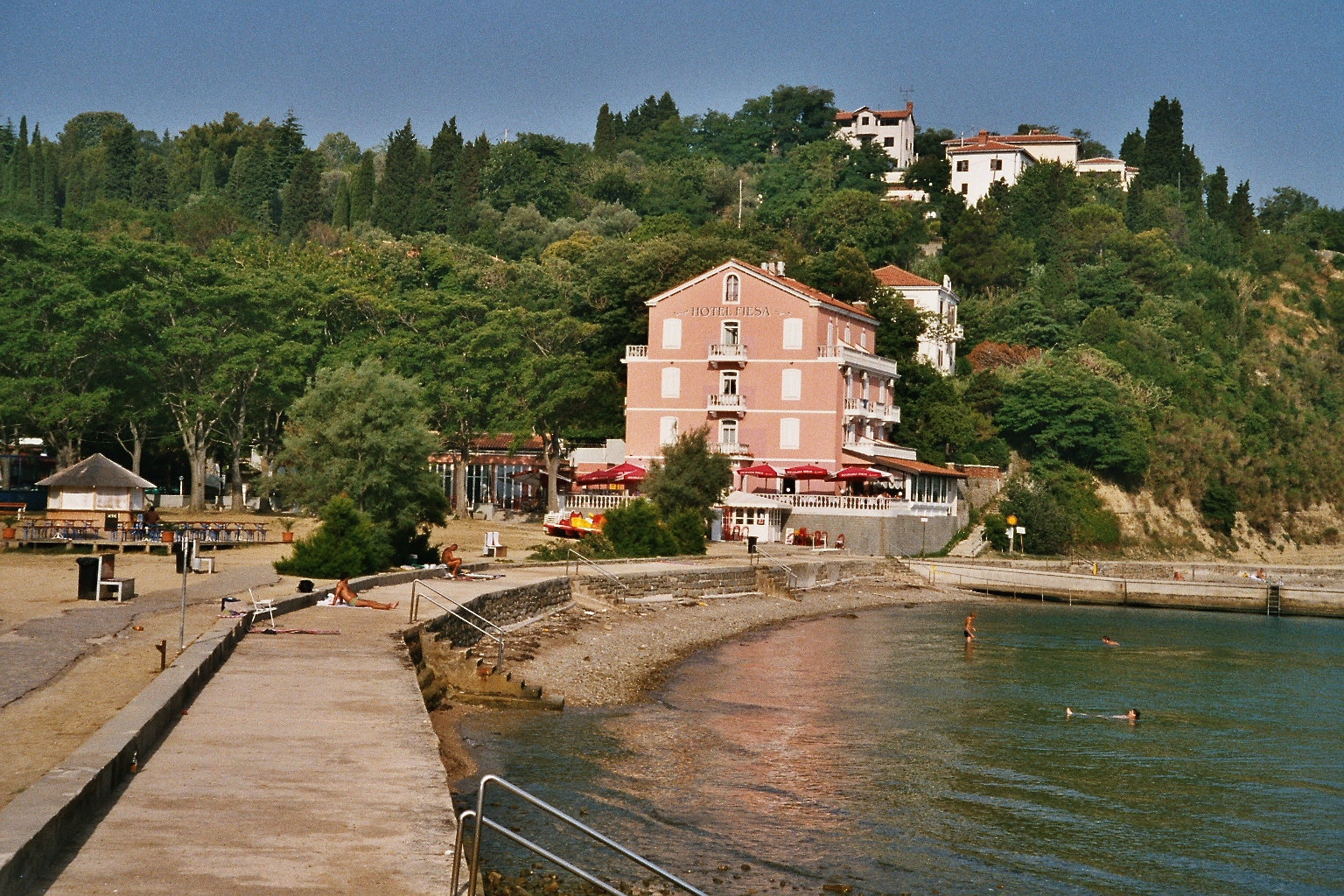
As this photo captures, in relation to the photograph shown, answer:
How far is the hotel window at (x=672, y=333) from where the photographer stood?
6575cm

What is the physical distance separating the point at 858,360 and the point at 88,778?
183 feet

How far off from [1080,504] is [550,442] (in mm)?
30169

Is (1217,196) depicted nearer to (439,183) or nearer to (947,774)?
(439,183)

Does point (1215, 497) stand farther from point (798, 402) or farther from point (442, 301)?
point (442, 301)

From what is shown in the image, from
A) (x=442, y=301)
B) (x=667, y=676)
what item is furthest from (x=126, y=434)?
(x=667, y=676)

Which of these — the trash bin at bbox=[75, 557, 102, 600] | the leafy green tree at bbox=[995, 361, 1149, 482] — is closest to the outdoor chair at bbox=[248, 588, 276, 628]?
the trash bin at bbox=[75, 557, 102, 600]

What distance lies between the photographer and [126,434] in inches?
2504

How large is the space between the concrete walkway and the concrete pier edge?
0.53ft

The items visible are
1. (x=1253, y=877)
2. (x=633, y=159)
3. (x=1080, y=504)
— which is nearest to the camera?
(x=1253, y=877)

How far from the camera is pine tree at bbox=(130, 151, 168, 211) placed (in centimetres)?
14125

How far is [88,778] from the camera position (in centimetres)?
1073

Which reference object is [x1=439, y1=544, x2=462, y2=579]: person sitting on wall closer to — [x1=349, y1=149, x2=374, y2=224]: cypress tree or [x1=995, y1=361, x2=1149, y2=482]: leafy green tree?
[x1=995, y1=361, x2=1149, y2=482]: leafy green tree

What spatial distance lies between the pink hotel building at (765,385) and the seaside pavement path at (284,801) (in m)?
46.0

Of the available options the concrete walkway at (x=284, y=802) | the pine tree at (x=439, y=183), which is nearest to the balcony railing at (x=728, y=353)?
the concrete walkway at (x=284, y=802)
